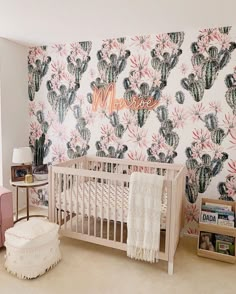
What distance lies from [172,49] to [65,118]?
65.9 inches

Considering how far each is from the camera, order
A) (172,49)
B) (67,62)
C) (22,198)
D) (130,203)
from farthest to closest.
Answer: (22,198) → (67,62) → (172,49) → (130,203)

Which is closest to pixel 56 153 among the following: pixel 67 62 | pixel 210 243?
pixel 67 62

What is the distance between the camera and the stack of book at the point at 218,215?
2670mm

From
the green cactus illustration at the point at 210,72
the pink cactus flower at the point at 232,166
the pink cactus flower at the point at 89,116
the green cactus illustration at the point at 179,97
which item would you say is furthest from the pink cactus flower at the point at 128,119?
the pink cactus flower at the point at 232,166

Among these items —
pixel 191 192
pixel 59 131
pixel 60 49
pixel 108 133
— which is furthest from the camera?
pixel 59 131

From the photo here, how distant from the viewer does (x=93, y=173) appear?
2631 millimetres

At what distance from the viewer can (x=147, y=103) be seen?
320cm

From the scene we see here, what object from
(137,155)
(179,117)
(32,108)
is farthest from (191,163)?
(32,108)

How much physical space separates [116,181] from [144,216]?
43 centimetres

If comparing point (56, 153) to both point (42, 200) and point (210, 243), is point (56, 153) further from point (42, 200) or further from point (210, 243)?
point (210, 243)

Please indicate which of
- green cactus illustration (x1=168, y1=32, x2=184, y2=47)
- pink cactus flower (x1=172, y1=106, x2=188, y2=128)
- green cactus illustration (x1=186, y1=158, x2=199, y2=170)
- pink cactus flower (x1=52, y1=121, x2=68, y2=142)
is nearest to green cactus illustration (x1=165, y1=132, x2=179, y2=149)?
pink cactus flower (x1=172, y1=106, x2=188, y2=128)

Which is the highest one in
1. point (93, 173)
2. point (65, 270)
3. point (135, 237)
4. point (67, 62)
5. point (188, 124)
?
point (67, 62)

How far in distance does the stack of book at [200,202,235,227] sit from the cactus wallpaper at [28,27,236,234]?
248mm

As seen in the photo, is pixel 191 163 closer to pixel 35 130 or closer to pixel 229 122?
pixel 229 122
